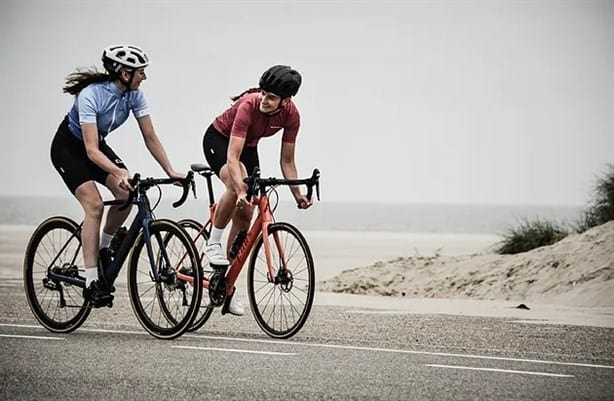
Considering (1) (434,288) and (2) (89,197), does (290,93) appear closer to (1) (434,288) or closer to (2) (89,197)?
(2) (89,197)

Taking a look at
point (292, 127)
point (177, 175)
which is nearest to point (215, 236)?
point (177, 175)

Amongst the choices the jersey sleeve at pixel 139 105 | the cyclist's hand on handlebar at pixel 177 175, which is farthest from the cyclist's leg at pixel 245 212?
the jersey sleeve at pixel 139 105

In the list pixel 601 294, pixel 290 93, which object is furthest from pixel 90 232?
pixel 601 294

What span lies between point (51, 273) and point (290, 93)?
2.34 metres

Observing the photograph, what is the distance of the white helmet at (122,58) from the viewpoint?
1009cm

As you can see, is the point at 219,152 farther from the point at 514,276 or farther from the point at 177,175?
the point at 514,276

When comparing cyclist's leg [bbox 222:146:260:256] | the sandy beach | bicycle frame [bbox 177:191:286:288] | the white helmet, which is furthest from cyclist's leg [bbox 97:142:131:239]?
the sandy beach

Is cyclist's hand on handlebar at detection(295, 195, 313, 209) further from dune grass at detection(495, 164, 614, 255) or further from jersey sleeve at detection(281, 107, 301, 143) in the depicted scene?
dune grass at detection(495, 164, 614, 255)

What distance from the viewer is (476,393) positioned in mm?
7672

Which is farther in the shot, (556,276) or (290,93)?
(556,276)

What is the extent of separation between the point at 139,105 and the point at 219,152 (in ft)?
2.33

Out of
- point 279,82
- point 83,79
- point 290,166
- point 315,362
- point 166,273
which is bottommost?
point 315,362

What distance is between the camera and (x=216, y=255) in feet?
33.6

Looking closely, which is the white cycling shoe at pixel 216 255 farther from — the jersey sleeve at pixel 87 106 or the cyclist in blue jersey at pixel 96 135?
the jersey sleeve at pixel 87 106
